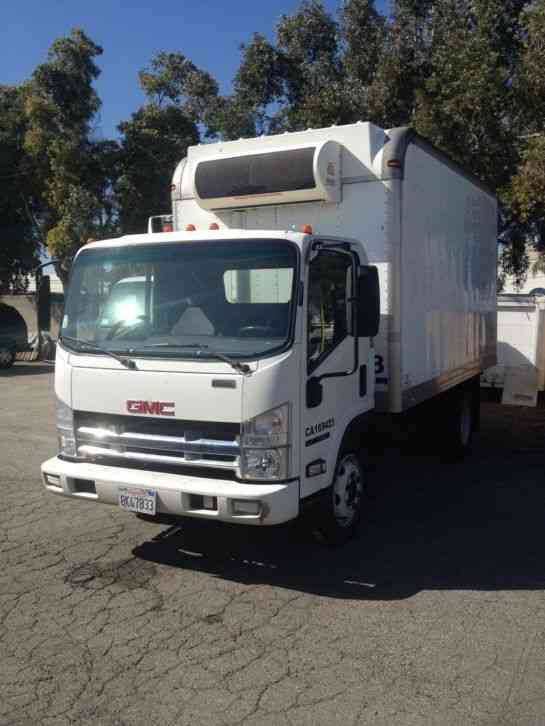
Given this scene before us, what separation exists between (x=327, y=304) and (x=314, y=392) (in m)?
0.69

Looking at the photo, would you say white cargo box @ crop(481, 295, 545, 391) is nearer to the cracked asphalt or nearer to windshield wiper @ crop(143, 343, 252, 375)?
the cracked asphalt

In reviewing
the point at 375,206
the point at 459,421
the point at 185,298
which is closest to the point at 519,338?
the point at 459,421

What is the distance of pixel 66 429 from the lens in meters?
5.14

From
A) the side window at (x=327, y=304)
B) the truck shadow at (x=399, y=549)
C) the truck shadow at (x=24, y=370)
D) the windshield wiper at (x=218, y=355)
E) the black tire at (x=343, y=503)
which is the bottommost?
the truck shadow at (x=399, y=549)

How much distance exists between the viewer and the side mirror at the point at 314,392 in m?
4.70

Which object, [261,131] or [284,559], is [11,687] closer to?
[284,559]

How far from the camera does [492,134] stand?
53.4 ft

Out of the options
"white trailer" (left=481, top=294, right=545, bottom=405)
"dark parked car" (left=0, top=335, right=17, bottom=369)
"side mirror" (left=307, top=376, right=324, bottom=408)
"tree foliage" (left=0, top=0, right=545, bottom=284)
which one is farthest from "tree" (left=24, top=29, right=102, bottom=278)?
"side mirror" (left=307, top=376, right=324, bottom=408)

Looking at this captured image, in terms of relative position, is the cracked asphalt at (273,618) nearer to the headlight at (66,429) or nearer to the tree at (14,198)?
the headlight at (66,429)

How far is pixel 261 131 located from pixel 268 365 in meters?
17.4

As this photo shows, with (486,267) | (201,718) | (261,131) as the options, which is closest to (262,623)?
(201,718)

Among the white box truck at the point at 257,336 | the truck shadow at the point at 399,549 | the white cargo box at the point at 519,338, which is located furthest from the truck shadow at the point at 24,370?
the truck shadow at the point at 399,549

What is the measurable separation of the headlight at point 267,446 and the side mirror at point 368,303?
101 cm

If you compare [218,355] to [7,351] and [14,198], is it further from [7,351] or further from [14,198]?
[14,198]
